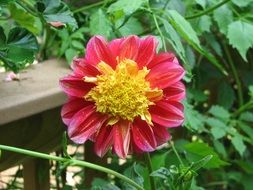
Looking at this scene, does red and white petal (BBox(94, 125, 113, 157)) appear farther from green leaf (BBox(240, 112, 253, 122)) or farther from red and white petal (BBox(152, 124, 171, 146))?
green leaf (BBox(240, 112, 253, 122))

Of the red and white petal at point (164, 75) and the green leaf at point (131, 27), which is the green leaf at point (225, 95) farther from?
the red and white petal at point (164, 75)

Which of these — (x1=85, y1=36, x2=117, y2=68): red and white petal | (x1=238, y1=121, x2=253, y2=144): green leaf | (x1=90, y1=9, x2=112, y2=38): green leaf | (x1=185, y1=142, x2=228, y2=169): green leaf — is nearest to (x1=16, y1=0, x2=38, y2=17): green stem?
(x1=90, y1=9, x2=112, y2=38): green leaf

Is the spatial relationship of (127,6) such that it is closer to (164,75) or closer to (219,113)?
(164,75)

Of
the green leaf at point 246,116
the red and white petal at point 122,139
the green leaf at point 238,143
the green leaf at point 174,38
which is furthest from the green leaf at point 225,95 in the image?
the red and white petal at point 122,139

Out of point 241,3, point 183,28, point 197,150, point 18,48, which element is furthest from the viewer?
point 241,3

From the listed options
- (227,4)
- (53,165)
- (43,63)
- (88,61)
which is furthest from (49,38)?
(88,61)

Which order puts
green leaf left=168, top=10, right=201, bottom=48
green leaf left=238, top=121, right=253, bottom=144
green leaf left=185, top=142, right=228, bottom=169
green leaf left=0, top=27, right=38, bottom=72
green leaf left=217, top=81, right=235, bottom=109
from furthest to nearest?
green leaf left=217, top=81, right=235, bottom=109
green leaf left=238, top=121, right=253, bottom=144
green leaf left=185, top=142, right=228, bottom=169
green leaf left=168, top=10, right=201, bottom=48
green leaf left=0, top=27, right=38, bottom=72

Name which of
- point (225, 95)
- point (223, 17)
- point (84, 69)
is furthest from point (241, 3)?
point (84, 69)
